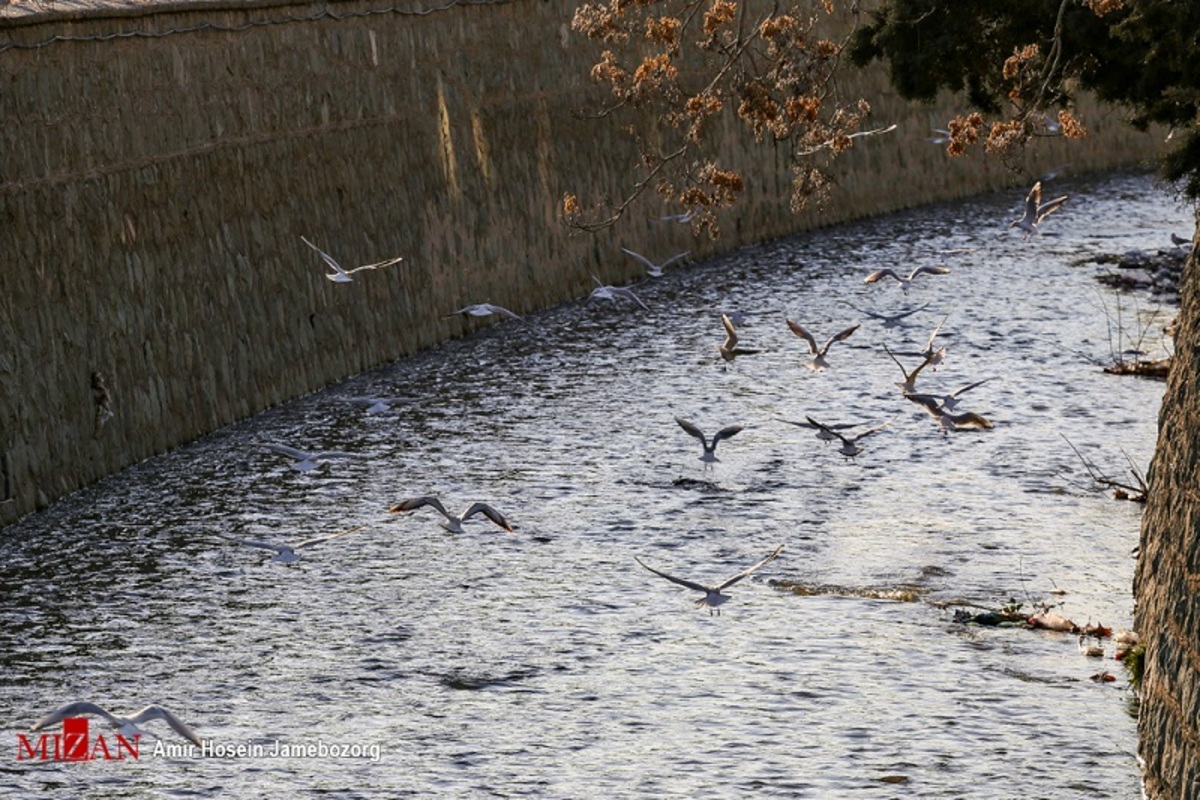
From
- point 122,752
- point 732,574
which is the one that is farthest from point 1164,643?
point 122,752

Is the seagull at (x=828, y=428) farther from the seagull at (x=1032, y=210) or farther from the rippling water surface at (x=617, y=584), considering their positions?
the seagull at (x=1032, y=210)

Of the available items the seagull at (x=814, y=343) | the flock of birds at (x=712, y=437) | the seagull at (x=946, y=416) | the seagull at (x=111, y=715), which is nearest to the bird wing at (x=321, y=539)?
the flock of birds at (x=712, y=437)

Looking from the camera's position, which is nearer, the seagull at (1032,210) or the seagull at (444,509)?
the seagull at (444,509)

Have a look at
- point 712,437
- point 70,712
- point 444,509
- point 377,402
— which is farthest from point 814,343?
point 70,712

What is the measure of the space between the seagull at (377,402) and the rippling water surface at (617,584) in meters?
0.09

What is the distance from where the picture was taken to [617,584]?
12219 mm

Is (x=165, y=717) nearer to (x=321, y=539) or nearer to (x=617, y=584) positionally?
(x=321, y=539)

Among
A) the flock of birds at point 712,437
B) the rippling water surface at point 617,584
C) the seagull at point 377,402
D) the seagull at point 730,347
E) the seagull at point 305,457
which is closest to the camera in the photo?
the rippling water surface at point 617,584

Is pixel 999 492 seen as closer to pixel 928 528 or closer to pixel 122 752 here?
pixel 928 528

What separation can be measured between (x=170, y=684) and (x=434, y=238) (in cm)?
896

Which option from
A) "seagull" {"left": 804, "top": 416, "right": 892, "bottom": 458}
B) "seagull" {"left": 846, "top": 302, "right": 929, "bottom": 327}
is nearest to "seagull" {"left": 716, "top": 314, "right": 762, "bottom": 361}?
"seagull" {"left": 846, "top": 302, "right": 929, "bottom": 327}

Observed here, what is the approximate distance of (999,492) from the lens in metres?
13.9

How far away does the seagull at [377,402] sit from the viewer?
1565 centimetres

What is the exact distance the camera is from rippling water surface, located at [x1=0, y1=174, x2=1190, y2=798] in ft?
31.8
